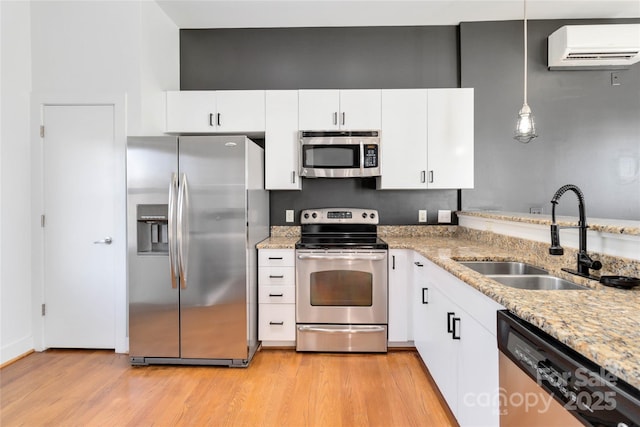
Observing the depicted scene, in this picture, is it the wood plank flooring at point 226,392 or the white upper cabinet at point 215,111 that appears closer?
the wood plank flooring at point 226,392

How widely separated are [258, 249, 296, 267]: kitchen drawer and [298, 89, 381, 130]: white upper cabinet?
112 cm

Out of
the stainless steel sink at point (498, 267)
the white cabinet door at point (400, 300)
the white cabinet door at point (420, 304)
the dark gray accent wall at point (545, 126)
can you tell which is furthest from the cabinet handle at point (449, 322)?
the dark gray accent wall at point (545, 126)

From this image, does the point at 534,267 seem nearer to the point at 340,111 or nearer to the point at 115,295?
the point at 340,111

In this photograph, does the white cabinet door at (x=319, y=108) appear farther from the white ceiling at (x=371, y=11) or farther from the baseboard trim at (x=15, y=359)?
the baseboard trim at (x=15, y=359)

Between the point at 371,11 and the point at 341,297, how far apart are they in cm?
251

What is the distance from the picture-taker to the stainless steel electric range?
276 centimetres

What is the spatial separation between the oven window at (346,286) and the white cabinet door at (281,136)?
3.13ft

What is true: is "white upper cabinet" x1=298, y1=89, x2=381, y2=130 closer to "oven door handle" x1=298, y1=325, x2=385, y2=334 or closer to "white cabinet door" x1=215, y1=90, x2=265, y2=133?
"white cabinet door" x1=215, y1=90, x2=265, y2=133

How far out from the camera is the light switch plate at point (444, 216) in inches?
132

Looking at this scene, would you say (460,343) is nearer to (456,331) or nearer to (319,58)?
(456,331)

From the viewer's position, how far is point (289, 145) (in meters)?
3.08

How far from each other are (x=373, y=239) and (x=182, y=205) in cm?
162

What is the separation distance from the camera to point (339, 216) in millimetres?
3238

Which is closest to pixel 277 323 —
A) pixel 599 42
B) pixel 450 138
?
pixel 450 138
